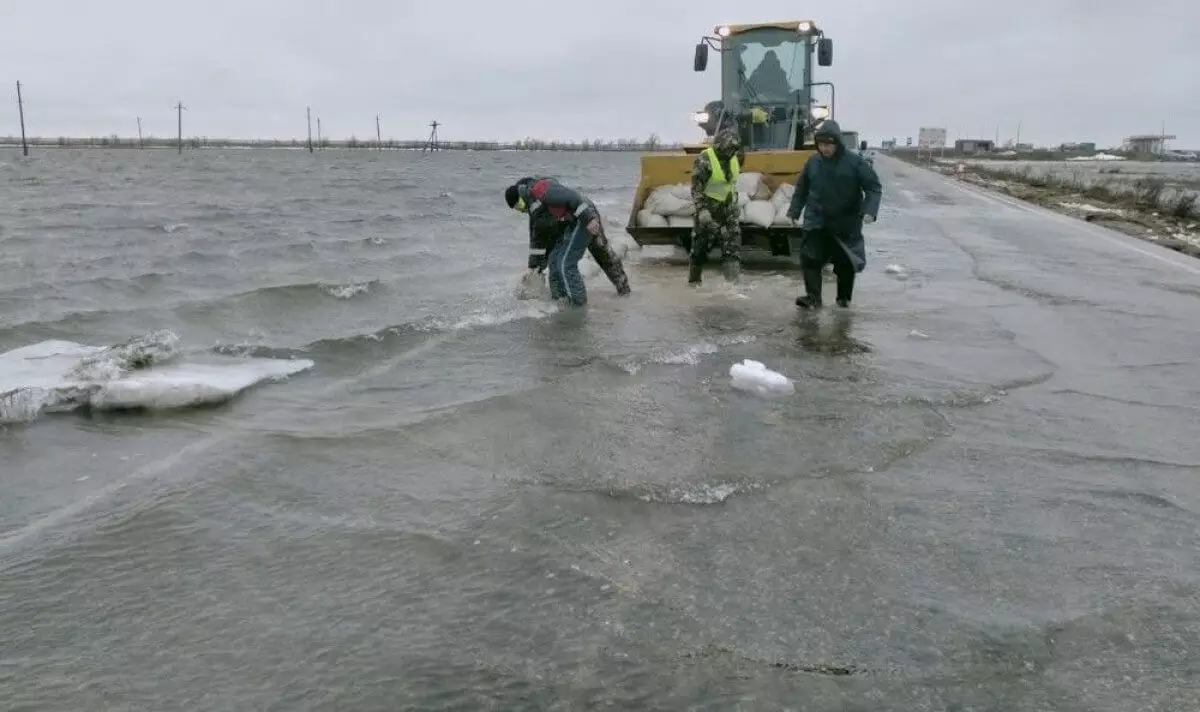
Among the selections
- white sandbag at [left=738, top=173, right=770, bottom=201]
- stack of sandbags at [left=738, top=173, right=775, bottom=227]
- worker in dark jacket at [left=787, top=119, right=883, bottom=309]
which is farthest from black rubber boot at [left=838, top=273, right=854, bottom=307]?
white sandbag at [left=738, top=173, right=770, bottom=201]

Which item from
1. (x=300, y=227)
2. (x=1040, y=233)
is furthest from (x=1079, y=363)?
(x=300, y=227)

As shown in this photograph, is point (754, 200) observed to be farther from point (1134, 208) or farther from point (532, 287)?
point (1134, 208)

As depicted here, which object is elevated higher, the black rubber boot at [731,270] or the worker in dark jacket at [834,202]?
the worker in dark jacket at [834,202]

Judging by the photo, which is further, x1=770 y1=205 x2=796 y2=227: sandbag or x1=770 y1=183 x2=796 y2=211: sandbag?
x1=770 y1=183 x2=796 y2=211: sandbag

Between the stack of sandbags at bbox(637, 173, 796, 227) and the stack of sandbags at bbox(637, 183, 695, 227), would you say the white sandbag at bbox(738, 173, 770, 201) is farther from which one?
the stack of sandbags at bbox(637, 183, 695, 227)

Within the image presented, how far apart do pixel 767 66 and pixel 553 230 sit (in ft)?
20.0

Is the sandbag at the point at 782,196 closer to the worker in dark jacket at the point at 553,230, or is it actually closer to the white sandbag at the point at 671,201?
the white sandbag at the point at 671,201

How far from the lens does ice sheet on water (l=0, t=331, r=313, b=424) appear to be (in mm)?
5000

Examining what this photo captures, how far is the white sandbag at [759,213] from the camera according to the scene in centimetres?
1020

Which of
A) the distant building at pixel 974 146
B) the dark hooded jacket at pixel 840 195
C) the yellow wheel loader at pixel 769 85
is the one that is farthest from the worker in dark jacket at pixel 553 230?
the distant building at pixel 974 146

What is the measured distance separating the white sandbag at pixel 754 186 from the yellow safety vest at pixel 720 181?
143cm

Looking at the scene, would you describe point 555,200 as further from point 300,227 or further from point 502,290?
point 300,227

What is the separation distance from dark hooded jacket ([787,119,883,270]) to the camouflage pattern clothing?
4.91 feet

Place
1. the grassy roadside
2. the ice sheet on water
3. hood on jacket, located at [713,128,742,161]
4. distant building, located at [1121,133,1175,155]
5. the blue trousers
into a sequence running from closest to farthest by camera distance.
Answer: the ice sheet on water < the blue trousers < hood on jacket, located at [713,128,742,161] < the grassy roadside < distant building, located at [1121,133,1175,155]
